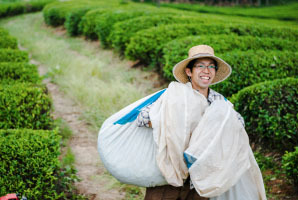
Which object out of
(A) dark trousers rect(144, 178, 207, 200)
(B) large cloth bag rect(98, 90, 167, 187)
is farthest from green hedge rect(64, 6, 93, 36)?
(A) dark trousers rect(144, 178, 207, 200)

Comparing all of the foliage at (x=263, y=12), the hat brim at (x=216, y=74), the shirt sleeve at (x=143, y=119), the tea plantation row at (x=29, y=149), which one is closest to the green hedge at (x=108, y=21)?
the tea plantation row at (x=29, y=149)

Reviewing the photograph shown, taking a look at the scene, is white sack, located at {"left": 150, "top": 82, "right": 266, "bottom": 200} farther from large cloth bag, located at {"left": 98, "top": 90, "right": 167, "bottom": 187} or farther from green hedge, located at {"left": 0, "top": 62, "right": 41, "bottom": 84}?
green hedge, located at {"left": 0, "top": 62, "right": 41, "bottom": 84}

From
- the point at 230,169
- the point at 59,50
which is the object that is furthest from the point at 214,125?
the point at 59,50

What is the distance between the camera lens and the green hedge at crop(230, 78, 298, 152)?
3916 mm

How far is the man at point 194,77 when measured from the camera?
237cm

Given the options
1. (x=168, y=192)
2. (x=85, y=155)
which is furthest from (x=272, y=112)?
(x=85, y=155)

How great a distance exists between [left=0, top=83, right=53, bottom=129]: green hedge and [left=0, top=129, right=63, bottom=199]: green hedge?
734 mm

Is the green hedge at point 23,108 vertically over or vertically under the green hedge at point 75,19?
under

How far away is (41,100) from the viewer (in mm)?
4133

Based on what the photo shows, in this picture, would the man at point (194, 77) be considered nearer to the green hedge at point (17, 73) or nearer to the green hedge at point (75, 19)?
the green hedge at point (17, 73)

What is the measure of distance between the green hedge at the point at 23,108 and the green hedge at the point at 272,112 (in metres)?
2.90

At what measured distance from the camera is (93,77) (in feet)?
24.4

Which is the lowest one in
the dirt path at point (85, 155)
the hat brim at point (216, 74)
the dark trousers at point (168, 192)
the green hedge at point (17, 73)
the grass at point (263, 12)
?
the dirt path at point (85, 155)

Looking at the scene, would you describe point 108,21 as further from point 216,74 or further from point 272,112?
point 216,74
